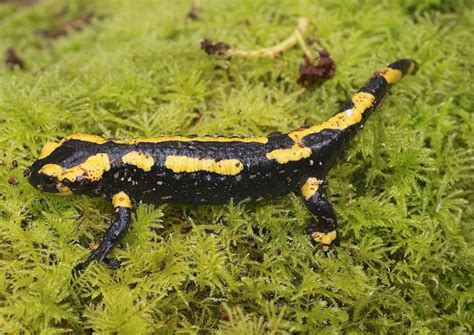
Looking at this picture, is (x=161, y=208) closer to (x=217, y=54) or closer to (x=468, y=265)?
(x=217, y=54)

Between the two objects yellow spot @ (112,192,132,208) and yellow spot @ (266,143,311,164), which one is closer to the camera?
yellow spot @ (112,192,132,208)

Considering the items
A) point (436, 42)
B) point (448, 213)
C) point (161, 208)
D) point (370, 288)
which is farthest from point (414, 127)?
point (161, 208)

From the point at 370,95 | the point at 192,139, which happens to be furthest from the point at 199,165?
the point at 370,95

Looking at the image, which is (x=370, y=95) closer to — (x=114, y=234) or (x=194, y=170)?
(x=194, y=170)

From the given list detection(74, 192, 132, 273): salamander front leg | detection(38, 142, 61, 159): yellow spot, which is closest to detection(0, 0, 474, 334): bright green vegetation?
detection(74, 192, 132, 273): salamander front leg

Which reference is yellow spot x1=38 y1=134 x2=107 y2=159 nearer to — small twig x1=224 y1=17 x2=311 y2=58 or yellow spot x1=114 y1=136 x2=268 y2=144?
yellow spot x1=114 y1=136 x2=268 y2=144
